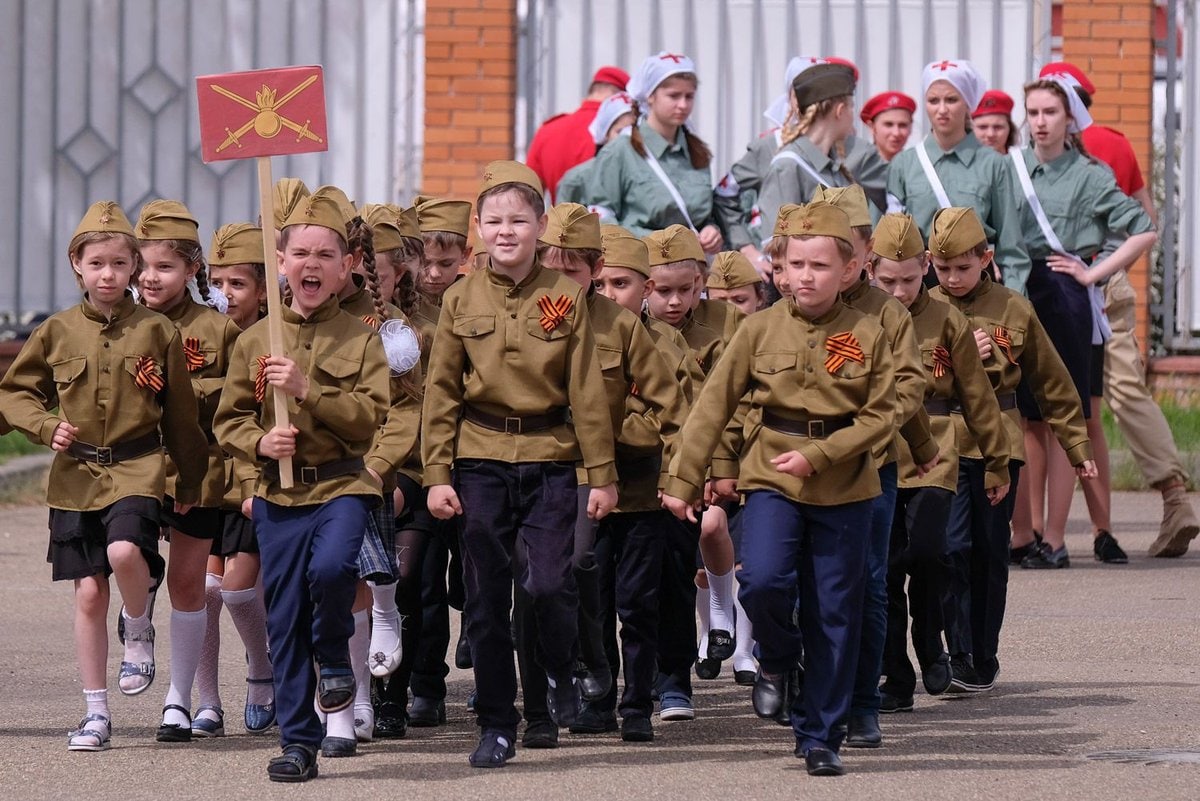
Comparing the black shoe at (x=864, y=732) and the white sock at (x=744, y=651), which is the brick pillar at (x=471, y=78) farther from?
the black shoe at (x=864, y=732)

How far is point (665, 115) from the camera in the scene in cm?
997

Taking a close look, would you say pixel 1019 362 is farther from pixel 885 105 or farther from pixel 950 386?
pixel 885 105

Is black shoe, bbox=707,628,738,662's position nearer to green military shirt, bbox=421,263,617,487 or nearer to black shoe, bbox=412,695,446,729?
black shoe, bbox=412,695,446,729

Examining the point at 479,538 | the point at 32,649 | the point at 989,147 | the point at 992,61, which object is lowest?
the point at 32,649

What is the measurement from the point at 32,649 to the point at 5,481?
4735 mm

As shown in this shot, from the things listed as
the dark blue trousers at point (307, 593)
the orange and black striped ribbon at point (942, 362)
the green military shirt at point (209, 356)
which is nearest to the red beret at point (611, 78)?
the orange and black striped ribbon at point (942, 362)

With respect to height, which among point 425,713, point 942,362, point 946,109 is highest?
point 946,109

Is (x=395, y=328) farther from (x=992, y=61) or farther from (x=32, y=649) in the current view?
(x=992, y=61)

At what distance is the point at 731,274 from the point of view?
8.60 meters

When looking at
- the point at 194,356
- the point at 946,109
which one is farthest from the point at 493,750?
the point at 946,109

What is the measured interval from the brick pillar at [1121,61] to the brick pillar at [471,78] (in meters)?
3.42

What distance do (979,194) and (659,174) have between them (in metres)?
1.36

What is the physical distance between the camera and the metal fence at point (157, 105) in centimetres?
1487

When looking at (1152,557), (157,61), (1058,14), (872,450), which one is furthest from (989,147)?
(157,61)
